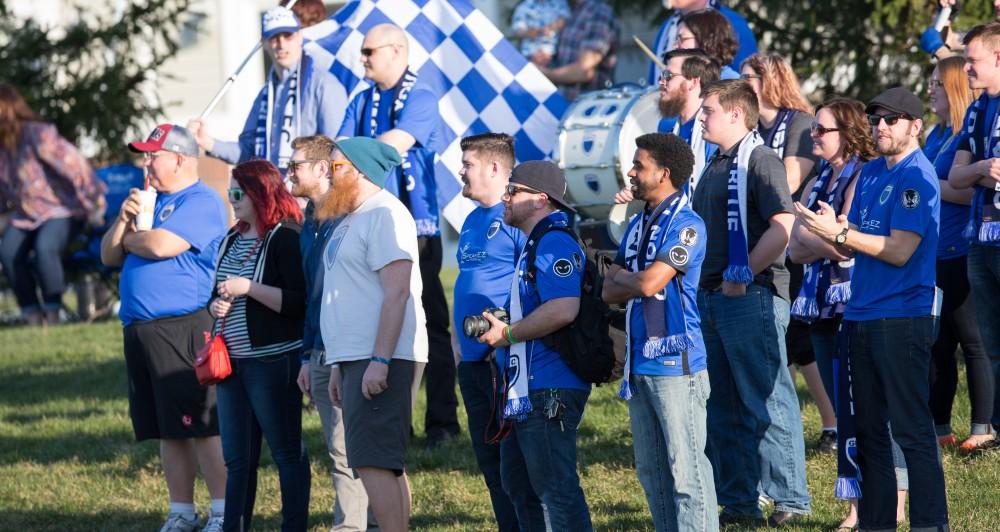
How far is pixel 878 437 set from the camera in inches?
223

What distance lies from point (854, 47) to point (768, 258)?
5640 millimetres

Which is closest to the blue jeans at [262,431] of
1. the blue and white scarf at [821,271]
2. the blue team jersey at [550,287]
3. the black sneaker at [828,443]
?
the blue team jersey at [550,287]

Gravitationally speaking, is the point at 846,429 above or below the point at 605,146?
below

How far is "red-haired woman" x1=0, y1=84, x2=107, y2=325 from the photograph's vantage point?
1318cm

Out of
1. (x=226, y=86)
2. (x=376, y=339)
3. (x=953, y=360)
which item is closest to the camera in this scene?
(x=376, y=339)

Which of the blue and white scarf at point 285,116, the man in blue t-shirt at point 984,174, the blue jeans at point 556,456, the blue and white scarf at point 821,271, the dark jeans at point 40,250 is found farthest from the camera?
the dark jeans at point 40,250

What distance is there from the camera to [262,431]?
6723 millimetres

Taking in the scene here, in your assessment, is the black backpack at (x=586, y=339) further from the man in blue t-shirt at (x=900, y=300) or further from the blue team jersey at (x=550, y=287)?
the man in blue t-shirt at (x=900, y=300)

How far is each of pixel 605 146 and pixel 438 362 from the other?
1.74m

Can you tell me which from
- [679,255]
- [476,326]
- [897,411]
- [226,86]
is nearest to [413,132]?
[226,86]

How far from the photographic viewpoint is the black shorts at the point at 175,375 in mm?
7305

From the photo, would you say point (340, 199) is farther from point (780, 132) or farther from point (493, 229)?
point (780, 132)

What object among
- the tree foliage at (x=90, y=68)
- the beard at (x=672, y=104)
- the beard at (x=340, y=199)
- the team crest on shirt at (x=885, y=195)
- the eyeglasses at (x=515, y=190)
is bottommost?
the team crest on shirt at (x=885, y=195)

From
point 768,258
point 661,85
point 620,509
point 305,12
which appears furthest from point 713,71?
point 305,12
